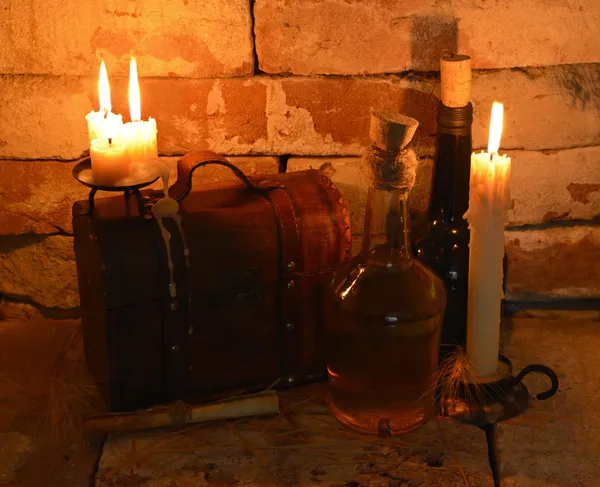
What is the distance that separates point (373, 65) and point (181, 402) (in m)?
0.69

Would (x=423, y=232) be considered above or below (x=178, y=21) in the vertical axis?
below

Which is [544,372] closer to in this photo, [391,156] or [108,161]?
[391,156]

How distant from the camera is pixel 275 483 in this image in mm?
1378

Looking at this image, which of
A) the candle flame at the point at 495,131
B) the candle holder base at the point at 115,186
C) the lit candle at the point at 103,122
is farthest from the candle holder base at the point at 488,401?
the lit candle at the point at 103,122

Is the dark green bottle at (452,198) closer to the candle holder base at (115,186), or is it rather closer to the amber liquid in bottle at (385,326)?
the amber liquid in bottle at (385,326)

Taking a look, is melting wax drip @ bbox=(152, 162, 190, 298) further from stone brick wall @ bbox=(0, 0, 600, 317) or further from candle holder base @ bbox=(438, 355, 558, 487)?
candle holder base @ bbox=(438, 355, 558, 487)

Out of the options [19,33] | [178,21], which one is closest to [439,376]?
[178,21]

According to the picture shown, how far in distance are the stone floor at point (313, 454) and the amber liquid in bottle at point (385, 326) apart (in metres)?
0.05

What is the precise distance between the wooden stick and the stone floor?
0.07ft

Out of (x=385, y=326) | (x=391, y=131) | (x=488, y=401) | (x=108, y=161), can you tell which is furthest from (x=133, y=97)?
(x=488, y=401)

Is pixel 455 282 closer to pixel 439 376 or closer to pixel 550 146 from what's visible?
pixel 439 376

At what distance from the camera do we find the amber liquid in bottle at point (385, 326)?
143 cm

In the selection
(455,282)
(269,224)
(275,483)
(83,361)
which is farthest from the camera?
(83,361)

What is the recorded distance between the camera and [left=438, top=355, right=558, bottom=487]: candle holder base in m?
1.49
